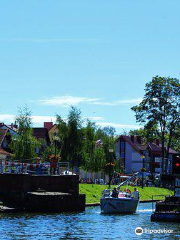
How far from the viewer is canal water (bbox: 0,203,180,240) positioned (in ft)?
121

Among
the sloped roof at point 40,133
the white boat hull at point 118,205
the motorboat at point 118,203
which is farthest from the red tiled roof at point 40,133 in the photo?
the white boat hull at point 118,205

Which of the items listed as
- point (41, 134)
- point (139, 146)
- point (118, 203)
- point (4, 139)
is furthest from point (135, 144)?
point (118, 203)

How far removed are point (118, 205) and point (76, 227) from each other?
15.3 meters

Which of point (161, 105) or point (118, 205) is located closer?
point (118, 205)

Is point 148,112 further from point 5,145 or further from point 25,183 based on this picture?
point 25,183

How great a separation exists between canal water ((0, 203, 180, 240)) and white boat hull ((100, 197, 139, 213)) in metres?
2.47

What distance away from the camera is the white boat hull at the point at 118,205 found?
2222 inches

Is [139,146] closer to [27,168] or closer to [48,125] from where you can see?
[48,125]

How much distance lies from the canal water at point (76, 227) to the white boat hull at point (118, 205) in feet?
8.09

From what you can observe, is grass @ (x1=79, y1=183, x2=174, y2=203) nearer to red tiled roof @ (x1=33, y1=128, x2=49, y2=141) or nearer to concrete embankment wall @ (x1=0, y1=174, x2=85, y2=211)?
concrete embankment wall @ (x1=0, y1=174, x2=85, y2=211)

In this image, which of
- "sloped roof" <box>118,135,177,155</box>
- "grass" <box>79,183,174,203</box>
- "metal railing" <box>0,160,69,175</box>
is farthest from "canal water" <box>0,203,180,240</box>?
"sloped roof" <box>118,135,177,155</box>

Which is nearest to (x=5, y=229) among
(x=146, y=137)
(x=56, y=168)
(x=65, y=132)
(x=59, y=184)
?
(x=59, y=184)

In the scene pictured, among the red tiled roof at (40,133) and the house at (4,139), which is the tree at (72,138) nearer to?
the house at (4,139)

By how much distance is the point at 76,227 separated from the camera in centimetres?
4219
